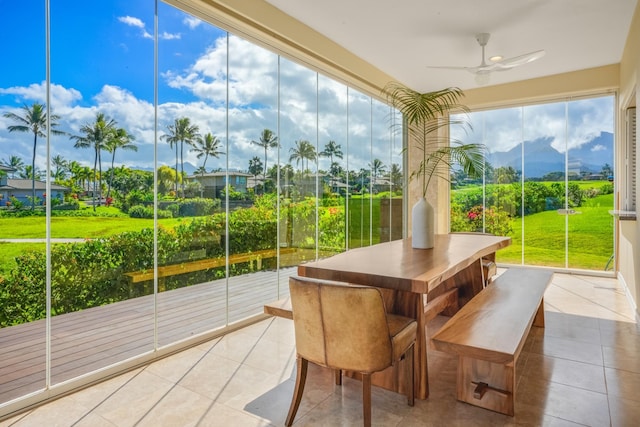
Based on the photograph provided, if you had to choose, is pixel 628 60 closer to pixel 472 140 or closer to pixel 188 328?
pixel 472 140

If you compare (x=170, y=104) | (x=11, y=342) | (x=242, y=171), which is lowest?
(x=11, y=342)

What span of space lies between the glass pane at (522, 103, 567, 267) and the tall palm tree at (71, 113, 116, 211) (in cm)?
602

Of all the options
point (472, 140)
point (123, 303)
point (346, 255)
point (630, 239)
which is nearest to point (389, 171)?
point (472, 140)

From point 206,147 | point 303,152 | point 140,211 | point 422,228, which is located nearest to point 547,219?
point 422,228

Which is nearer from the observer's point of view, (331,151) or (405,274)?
(405,274)

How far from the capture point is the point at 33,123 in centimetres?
Answer: 238

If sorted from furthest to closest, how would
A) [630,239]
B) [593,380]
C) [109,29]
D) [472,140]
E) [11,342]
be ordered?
1. [472,140]
2. [630,239]
3. [109,29]
4. [593,380]
5. [11,342]

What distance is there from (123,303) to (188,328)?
24.7 inches

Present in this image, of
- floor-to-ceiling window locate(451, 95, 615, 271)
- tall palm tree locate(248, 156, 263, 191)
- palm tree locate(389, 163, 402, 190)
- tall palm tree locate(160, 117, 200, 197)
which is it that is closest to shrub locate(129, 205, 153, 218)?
tall palm tree locate(160, 117, 200, 197)

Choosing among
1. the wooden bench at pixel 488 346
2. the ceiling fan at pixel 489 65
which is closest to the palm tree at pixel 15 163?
the wooden bench at pixel 488 346

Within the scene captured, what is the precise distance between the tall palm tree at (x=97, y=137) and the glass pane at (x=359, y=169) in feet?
10.4

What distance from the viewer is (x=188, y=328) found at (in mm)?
3287

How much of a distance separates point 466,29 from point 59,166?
4.05 metres

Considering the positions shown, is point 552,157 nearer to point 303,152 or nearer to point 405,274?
point 303,152
